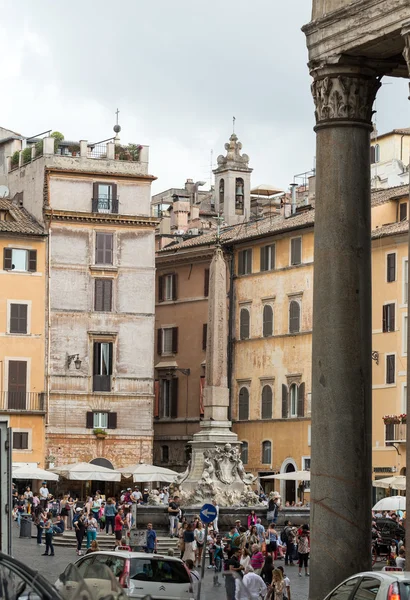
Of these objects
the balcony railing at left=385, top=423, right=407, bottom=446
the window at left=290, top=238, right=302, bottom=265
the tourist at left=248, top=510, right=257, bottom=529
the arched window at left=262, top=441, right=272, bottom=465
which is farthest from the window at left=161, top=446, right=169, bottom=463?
the tourist at left=248, top=510, right=257, bottom=529

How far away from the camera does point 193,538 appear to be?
1582 inches

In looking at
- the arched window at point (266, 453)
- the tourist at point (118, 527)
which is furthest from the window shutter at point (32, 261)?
the tourist at point (118, 527)

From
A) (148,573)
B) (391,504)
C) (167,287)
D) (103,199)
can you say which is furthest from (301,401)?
(148,573)

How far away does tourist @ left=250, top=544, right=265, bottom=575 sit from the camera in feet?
115

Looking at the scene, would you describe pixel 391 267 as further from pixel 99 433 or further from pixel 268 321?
pixel 99 433

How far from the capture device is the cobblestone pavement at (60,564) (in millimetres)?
35688

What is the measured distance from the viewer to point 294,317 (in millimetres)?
73188

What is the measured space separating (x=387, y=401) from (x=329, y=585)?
5014 centimetres

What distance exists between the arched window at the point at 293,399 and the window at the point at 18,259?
1214 centimetres

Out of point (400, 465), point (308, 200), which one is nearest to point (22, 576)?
point (400, 465)

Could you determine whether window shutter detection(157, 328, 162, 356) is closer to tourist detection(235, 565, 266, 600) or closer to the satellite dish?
the satellite dish

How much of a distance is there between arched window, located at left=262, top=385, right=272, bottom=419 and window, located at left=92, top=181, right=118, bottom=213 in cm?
1017

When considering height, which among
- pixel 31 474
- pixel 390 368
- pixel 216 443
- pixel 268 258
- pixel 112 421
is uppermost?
pixel 268 258

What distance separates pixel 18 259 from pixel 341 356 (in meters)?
56.3
